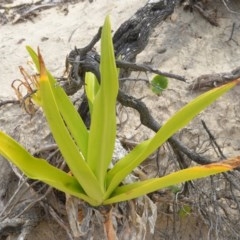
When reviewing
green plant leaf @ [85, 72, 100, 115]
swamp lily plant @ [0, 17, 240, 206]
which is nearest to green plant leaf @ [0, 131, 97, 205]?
swamp lily plant @ [0, 17, 240, 206]

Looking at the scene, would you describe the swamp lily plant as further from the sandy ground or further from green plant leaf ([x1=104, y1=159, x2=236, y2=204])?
the sandy ground

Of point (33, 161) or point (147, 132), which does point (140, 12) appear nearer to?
point (147, 132)

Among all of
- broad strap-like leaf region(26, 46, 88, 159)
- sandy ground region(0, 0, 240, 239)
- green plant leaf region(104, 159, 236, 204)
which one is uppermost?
broad strap-like leaf region(26, 46, 88, 159)

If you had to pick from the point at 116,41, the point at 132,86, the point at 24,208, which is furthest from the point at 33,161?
the point at 132,86

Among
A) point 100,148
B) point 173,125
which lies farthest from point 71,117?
point 173,125

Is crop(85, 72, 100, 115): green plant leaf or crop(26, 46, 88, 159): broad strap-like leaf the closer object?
crop(26, 46, 88, 159): broad strap-like leaf

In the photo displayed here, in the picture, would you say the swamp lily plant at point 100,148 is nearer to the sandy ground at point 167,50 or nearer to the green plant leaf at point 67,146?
the green plant leaf at point 67,146

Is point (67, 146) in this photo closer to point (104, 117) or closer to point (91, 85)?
point (104, 117)
